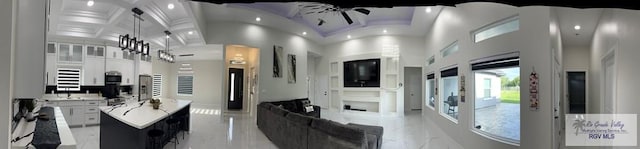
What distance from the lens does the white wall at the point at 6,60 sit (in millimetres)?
1121

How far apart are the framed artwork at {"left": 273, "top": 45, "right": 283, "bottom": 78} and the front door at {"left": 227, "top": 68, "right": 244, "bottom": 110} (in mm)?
1991

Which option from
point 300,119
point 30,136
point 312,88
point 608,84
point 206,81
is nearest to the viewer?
point 30,136

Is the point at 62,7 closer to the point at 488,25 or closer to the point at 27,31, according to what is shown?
the point at 27,31

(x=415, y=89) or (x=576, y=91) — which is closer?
(x=576, y=91)

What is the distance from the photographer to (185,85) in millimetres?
13477

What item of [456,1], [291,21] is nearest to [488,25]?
[456,1]

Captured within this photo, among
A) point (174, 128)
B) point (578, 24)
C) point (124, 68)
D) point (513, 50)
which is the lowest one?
point (174, 128)

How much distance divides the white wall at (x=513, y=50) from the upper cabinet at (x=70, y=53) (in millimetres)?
9193

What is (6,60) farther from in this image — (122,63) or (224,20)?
(122,63)

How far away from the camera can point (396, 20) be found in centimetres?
921

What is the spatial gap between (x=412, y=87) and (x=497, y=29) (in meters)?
7.04

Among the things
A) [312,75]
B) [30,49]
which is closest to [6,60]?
[30,49]

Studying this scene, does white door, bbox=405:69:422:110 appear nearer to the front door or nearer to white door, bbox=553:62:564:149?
white door, bbox=553:62:564:149

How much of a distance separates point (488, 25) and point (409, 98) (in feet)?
23.2
